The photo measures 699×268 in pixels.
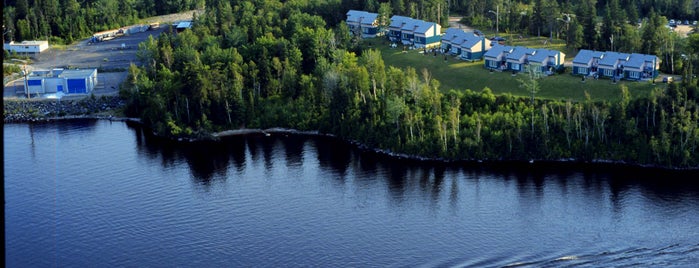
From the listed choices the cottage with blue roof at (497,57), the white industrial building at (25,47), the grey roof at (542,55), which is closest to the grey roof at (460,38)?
the cottage with blue roof at (497,57)

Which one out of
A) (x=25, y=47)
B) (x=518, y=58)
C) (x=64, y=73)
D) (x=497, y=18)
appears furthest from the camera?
(x=25, y=47)

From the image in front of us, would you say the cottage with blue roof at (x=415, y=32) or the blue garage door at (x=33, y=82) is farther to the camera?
the cottage with blue roof at (x=415, y=32)

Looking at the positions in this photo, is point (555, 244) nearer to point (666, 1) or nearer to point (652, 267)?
point (652, 267)

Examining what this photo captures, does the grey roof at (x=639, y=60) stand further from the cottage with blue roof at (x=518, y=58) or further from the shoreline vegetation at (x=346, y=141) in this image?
the shoreline vegetation at (x=346, y=141)

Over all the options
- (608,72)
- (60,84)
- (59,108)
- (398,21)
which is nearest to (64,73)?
(60,84)

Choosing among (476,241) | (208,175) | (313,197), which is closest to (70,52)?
(208,175)

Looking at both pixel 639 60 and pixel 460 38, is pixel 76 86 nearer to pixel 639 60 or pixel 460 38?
pixel 460 38
